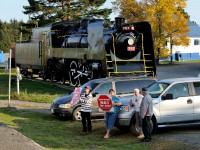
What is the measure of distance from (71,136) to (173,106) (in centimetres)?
325

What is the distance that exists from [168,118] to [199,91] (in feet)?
4.78

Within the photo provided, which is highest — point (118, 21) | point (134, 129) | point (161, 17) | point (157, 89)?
point (161, 17)

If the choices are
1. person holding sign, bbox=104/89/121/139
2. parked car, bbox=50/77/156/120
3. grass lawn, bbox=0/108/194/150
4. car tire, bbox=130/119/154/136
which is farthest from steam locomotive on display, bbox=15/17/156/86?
car tire, bbox=130/119/154/136

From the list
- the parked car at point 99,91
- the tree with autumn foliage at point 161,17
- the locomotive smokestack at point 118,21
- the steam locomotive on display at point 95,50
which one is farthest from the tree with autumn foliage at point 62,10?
the parked car at point 99,91

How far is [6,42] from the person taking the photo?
9112 centimetres

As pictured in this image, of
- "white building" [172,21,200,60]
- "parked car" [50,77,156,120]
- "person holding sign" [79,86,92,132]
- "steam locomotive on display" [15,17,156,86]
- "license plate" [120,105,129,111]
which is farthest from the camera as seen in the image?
"white building" [172,21,200,60]

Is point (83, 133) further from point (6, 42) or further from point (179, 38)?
point (6, 42)

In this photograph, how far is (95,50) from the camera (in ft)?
76.4

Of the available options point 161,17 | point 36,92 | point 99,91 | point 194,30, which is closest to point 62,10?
point 161,17

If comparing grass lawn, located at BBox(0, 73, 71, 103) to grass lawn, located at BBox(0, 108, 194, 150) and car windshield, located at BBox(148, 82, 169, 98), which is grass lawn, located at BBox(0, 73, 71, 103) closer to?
grass lawn, located at BBox(0, 108, 194, 150)

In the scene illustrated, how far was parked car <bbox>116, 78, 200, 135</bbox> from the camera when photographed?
13.1 metres

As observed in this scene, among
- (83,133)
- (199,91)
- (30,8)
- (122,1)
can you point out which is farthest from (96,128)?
(122,1)

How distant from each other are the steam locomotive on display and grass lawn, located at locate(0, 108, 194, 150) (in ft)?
19.5

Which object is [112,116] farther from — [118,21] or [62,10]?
[62,10]
